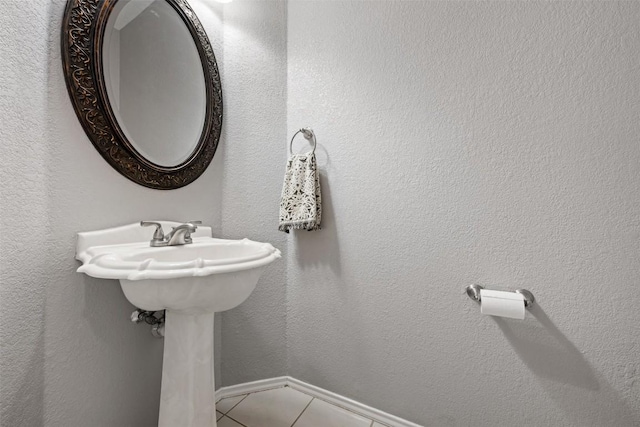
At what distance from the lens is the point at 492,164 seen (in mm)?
989

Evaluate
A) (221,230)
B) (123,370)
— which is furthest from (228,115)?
(123,370)

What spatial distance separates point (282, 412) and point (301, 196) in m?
1.01

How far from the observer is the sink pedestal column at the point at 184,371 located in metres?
0.88

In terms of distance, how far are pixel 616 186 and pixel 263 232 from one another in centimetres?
135

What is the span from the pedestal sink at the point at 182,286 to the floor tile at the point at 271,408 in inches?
12.8

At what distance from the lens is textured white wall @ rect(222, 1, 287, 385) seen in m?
1.36

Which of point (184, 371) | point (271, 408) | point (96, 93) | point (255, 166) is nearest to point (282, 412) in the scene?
point (271, 408)

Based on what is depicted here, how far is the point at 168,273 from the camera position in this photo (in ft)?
2.21

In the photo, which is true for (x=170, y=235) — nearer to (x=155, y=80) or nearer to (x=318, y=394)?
(x=155, y=80)

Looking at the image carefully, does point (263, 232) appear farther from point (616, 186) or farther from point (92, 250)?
point (616, 186)

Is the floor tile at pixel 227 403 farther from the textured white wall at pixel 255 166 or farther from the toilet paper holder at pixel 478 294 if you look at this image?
the toilet paper holder at pixel 478 294

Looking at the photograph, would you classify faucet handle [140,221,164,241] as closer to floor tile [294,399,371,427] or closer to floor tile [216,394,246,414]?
floor tile [216,394,246,414]

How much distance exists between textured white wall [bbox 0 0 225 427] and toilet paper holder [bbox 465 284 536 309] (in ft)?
4.17

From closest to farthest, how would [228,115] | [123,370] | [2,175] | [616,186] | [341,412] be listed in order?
[2,175] → [616,186] → [123,370] → [341,412] → [228,115]
